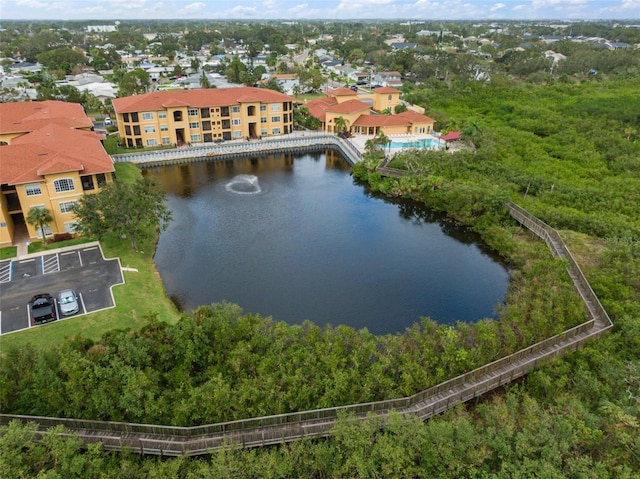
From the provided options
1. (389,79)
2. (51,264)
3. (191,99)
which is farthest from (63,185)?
(389,79)

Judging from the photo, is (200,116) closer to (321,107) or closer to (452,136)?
(321,107)

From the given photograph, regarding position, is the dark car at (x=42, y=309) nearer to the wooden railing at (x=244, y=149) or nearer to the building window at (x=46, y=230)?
the building window at (x=46, y=230)

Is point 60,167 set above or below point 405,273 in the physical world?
above

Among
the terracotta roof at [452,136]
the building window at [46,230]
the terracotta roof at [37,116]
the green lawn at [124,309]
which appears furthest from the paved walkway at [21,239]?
the terracotta roof at [452,136]

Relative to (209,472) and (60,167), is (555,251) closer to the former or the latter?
(209,472)

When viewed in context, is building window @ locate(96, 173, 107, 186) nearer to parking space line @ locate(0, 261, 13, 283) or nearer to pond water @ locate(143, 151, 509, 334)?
pond water @ locate(143, 151, 509, 334)

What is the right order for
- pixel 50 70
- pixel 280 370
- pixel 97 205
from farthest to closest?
1. pixel 50 70
2. pixel 97 205
3. pixel 280 370

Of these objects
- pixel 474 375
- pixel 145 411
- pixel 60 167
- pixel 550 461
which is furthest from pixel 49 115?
pixel 550 461
